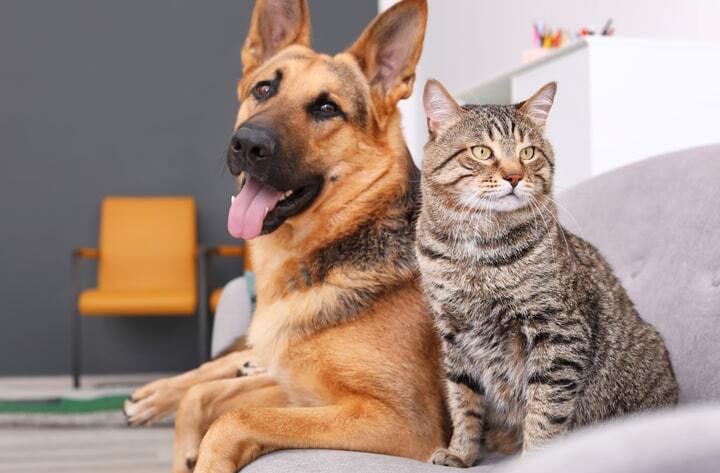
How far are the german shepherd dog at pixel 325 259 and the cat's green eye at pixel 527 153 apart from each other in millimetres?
392

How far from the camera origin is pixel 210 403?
6.06ft

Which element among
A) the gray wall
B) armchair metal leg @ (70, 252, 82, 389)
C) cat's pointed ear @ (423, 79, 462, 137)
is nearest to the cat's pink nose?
cat's pointed ear @ (423, 79, 462, 137)

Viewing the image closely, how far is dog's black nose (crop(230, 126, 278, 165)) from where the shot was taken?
1.66 metres

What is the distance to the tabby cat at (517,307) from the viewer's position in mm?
1296

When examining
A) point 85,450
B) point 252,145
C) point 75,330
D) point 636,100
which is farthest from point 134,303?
point 252,145

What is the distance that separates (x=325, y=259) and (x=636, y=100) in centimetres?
Answer: 180

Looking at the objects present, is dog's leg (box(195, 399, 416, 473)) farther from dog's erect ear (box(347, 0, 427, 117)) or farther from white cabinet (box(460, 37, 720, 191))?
white cabinet (box(460, 37, 720, 191))

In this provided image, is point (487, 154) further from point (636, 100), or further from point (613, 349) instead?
point (636, 100)

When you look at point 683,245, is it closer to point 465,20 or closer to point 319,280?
point 319,280

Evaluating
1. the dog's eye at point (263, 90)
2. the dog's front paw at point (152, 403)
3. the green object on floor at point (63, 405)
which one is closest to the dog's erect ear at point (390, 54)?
the dog's eye at point (263, 90)

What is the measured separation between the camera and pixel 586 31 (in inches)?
139

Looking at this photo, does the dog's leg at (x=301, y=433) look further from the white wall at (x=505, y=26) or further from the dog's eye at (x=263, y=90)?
the white wall at (x=505, y=26)

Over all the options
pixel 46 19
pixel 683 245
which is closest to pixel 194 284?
pixel 46 19

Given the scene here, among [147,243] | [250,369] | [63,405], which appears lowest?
[63,405]
